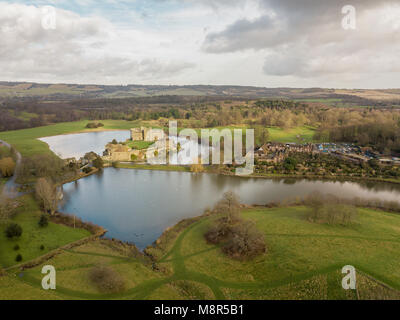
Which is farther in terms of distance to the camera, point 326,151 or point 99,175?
point 326,151

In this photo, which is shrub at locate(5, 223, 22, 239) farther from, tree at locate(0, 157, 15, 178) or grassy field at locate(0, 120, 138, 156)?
grassy field at locate(0, 120, 138, 156)

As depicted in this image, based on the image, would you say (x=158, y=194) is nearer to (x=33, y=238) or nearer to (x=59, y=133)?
(x=33, y=238)

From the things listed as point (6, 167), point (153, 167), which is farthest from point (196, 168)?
point (6, 167)

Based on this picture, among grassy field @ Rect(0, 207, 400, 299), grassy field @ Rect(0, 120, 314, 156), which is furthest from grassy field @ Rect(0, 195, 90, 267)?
grassy field @ Rect(0, 120, 314, 156)

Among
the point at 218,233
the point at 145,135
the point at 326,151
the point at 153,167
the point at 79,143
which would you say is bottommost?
the point at 218,233

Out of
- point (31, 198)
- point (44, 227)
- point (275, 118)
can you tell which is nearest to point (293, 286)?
point (44, 227)

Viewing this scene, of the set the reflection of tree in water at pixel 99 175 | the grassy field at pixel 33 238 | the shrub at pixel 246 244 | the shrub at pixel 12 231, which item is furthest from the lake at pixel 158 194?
the shrub at pixel 246 244
